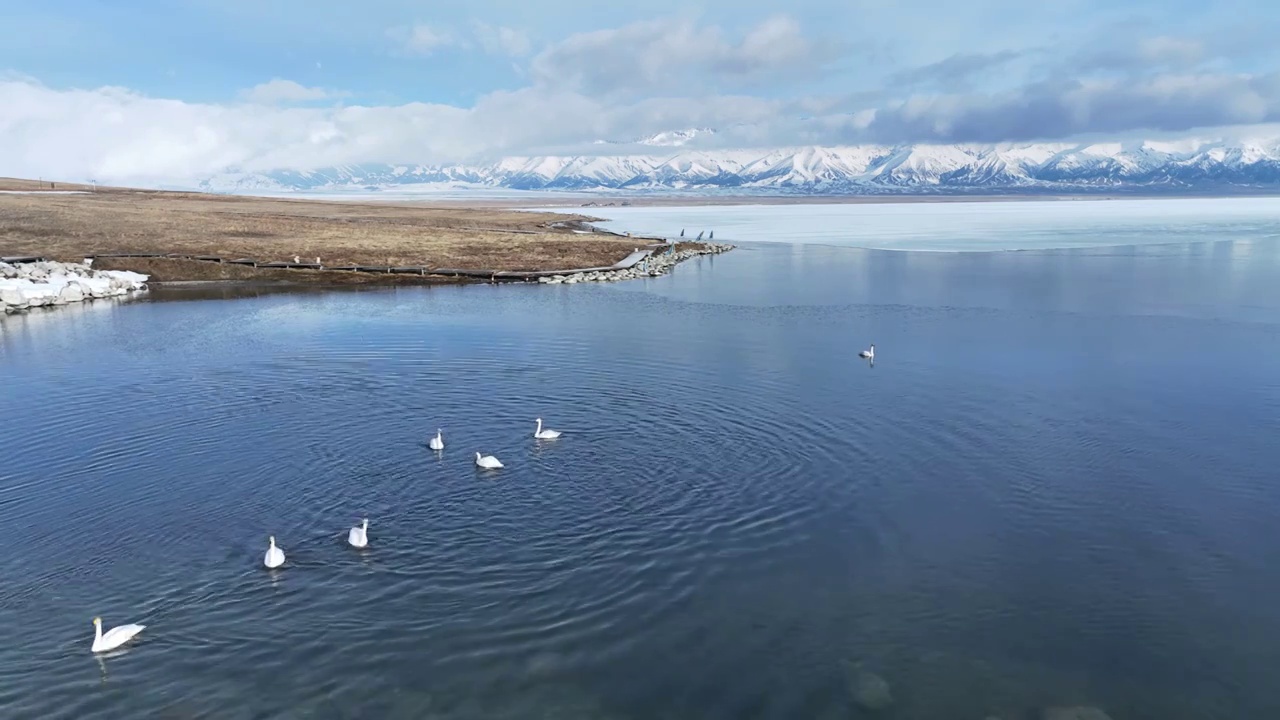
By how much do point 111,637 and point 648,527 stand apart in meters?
10.1

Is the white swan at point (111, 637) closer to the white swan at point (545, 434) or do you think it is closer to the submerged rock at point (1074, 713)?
the white swan at point (545, 434)

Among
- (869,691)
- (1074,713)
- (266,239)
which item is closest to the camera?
(1074,713)

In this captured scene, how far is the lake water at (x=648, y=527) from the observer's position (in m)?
13.9

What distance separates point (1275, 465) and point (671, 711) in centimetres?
1885

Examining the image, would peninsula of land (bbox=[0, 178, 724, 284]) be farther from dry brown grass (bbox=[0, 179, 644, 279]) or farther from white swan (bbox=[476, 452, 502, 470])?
white swan (bbox=[476, 452, 502, 470])

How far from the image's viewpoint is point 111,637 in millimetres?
14320

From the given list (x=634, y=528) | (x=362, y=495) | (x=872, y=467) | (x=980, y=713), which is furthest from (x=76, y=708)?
(x=872, y=467)

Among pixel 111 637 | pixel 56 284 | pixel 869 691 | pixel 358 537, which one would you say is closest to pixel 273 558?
pixel 358 537

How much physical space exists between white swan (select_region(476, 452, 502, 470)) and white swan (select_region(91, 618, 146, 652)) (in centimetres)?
903

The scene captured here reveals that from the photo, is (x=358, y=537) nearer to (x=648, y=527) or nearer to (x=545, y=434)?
(x=648, y=527)

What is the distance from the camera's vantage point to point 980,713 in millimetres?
13227

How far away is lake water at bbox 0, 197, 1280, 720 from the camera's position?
45.5 feet

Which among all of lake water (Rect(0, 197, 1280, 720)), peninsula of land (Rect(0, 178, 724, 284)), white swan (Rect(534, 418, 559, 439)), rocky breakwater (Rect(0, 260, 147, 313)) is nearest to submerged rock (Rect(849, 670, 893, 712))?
lake water (Rect(0, 197, 1280, 720))

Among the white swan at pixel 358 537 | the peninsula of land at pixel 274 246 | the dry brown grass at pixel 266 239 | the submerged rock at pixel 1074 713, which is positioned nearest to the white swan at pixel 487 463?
the white swan at pixel 358 537
